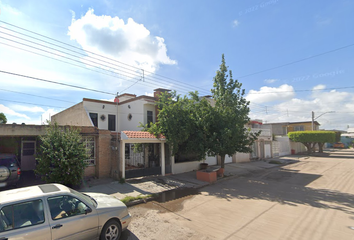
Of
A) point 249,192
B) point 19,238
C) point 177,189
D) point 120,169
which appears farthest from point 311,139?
point 19,238

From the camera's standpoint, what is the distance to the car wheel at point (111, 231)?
4241 millimetres

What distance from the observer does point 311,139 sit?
94.2ft

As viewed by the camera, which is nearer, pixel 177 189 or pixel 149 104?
pixel 177 189

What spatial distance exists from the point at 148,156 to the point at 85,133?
4748 mm

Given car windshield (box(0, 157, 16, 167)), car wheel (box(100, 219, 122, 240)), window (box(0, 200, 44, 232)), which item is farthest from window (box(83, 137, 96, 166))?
window (box(0, 200, 44, 232))

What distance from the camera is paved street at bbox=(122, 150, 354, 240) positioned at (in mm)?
4957

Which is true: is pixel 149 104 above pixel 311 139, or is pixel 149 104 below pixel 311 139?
above

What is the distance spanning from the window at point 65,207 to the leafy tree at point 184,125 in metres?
7.67

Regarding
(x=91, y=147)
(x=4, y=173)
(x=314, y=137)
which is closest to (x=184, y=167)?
(x=91, y=147)

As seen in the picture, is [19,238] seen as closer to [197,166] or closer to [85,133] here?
[85,133]

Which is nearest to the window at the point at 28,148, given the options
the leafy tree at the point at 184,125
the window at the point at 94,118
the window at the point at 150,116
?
the window at the point at 94,118

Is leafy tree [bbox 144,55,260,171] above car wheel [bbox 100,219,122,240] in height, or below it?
above

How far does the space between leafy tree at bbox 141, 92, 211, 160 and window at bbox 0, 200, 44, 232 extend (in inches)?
326

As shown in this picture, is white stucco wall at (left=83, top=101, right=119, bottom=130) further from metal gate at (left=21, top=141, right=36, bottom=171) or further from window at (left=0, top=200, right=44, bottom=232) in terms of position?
window at (left=0, top=200, right=44, bottom=232)
